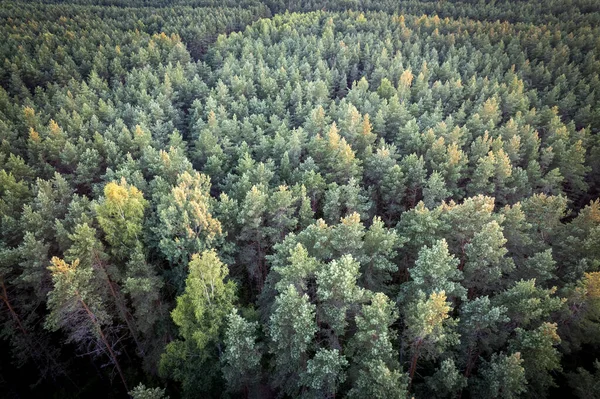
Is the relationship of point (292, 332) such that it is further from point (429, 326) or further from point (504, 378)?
point (504, 378)

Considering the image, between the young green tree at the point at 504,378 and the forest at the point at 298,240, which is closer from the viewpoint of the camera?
the young green tree at the point at 504,378

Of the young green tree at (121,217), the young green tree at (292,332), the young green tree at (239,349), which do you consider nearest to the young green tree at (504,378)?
the young green tree at (292,332)

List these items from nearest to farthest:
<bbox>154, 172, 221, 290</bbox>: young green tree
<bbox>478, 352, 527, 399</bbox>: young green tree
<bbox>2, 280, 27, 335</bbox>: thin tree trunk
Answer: <bbox>478, 352, 527, 399</bbox>: young green tree
<bbox>154, 172, 221, 290</bbox>: young green tree
<bbox>2, 280, 27, 335</bbox>: thin tree trunk

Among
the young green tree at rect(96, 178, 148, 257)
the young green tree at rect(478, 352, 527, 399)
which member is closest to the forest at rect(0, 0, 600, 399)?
the young green tree at rect(478, 352, 527, 399)

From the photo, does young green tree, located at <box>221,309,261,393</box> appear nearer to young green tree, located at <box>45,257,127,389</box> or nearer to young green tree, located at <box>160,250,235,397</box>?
young green tree, located at <box>160,250,235,397</box>

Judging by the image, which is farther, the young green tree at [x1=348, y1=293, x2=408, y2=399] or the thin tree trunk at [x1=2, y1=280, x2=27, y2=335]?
the thin tree trunk at [x1=2, y1=280, x2=27, y2=335]

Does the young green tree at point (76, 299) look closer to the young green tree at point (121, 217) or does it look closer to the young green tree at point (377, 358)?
the young green tree at point (121, 217)

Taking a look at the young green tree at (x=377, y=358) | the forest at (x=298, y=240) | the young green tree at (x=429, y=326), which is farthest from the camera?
the forest at (x=298, y=240)

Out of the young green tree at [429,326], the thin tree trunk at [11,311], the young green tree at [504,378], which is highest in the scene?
the young green tree at [429,326]
